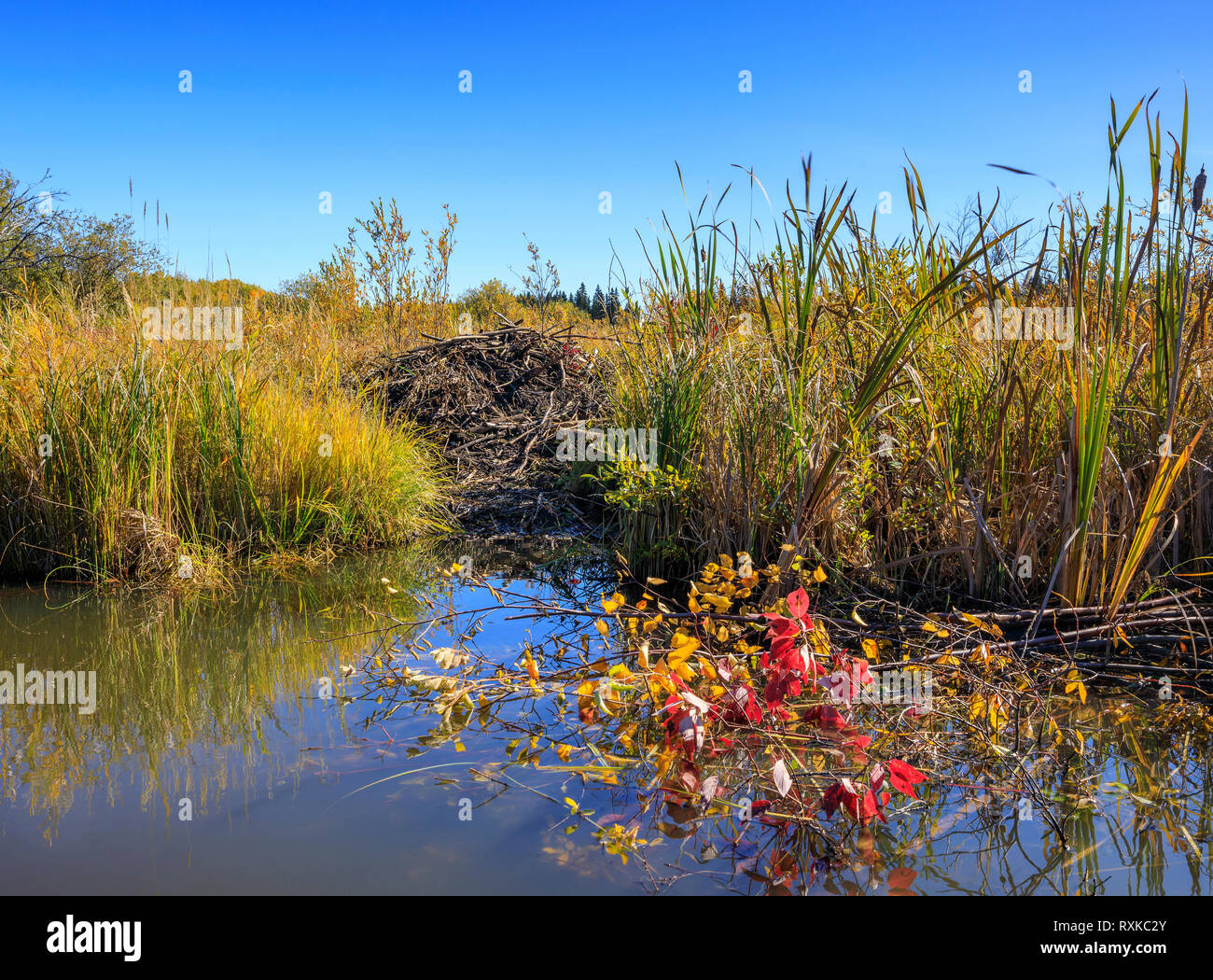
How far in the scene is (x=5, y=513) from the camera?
14.7 feet

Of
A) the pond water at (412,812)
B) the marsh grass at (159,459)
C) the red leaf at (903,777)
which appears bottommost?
the pond water at (412,812)

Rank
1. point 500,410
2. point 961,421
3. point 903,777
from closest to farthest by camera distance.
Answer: point 903,777
point 961,421
point 500,410

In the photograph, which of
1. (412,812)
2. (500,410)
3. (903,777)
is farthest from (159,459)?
(903,777)

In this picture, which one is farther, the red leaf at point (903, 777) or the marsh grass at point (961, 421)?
the marsh grass at point (961, 421)

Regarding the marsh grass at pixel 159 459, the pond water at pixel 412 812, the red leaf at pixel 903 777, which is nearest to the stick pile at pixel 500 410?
the marsh grass at pixel 159 459

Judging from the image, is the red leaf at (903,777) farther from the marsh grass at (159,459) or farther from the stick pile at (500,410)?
the stick pile at (500,410)

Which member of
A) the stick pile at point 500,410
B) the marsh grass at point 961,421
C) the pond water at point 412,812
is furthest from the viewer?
the stick pile at point 500,410

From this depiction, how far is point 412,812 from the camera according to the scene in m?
1.98

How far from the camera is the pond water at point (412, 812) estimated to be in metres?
1.70

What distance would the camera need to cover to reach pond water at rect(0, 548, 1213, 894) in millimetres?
1699

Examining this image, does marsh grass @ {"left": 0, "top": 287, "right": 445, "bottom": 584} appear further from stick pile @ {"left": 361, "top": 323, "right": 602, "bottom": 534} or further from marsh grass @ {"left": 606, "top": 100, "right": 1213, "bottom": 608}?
marsh grass @ {"left": 606, "top": 100, "right": 1213, "bottom": 608}

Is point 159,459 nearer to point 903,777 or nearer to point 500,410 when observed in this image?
point 500,410

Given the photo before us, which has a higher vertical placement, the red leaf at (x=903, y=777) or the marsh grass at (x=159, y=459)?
the marsh grass at (x=159, y=459)
